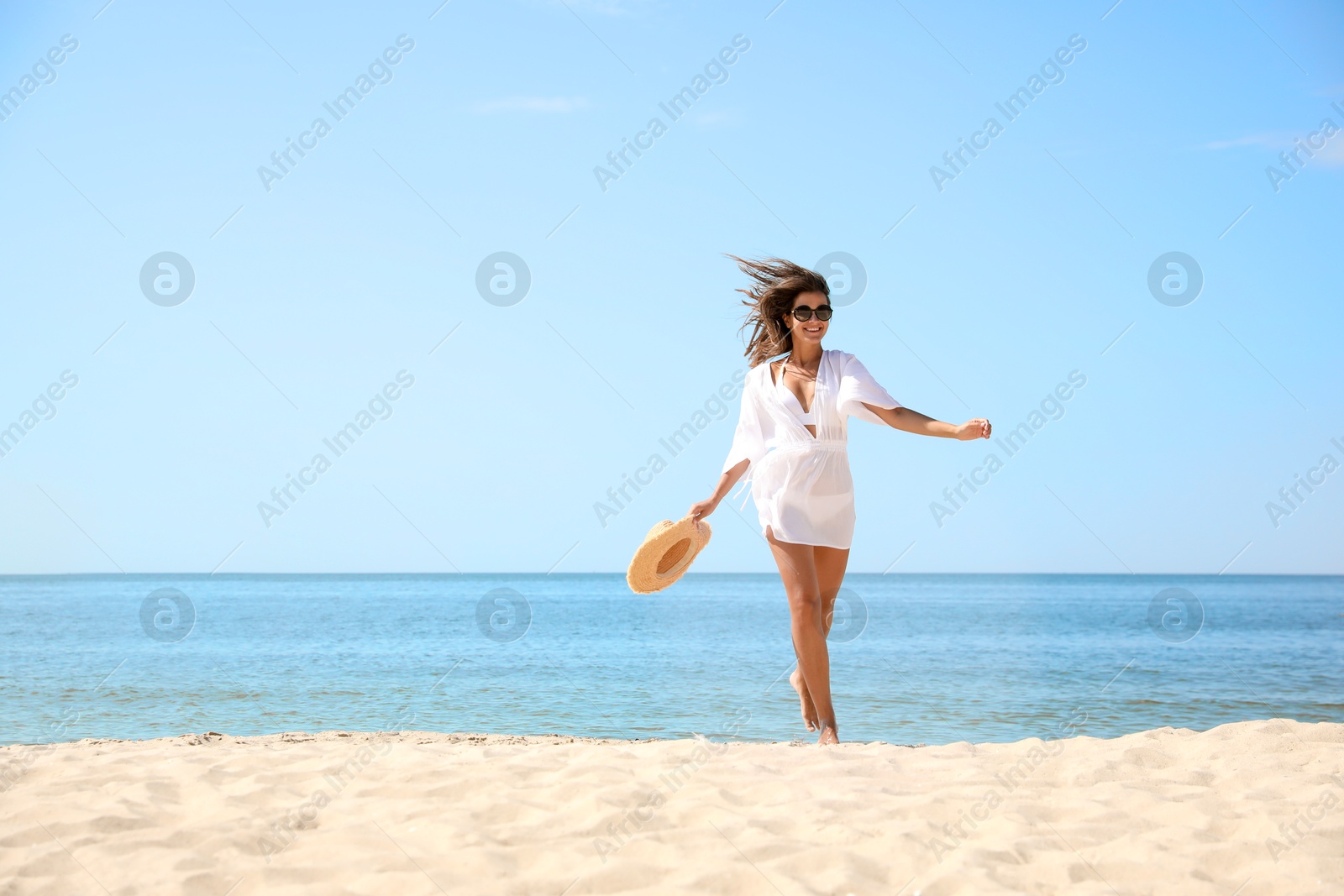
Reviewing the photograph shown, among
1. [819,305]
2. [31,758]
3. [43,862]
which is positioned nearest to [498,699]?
[31,758]

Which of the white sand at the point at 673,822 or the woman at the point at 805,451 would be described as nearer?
the white sand at the point at 673,822

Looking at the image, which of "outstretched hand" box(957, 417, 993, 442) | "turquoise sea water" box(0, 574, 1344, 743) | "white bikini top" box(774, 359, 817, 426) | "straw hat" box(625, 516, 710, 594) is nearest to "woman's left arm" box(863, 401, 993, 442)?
"outstretched hand" box(957, 417, 993, 442)

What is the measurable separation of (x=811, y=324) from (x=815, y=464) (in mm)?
712

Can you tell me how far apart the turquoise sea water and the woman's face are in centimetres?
311

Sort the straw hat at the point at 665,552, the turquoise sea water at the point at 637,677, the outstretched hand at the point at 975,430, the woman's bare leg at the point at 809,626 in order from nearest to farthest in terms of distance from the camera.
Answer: the outstretched hand at the point at 975,430
the woman's bare leg at the point at 809,626
the straw hat at the point at 665,552
the turquoise sea water at the point at 637,677

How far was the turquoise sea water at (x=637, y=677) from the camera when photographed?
24.5 feet

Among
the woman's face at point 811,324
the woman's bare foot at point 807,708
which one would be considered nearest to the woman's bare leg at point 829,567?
the woman's bare foot at point 807,708

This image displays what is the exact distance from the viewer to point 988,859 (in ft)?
8.38

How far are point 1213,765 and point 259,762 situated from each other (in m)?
3.86

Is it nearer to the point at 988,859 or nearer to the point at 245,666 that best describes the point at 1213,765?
the point at 988,859

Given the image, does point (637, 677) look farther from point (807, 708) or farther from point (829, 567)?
point (829, 567)

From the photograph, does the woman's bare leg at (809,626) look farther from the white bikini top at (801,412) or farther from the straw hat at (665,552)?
the white bikini top at (801,412)

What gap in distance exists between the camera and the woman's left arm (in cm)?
369

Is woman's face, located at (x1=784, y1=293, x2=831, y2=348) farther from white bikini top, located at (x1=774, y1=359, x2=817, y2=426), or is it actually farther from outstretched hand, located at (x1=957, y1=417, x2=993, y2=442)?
outstretched hand, located at (x1=957, y1=417, x2=993, y2=442)
